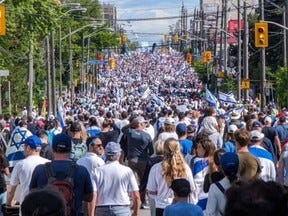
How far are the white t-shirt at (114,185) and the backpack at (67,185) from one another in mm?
1723

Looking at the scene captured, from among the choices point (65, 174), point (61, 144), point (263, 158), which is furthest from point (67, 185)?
point (263, 158)

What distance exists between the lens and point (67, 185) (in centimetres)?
825

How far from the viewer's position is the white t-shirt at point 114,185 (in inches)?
401

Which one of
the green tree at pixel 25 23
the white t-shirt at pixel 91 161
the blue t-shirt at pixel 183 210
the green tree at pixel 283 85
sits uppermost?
the green tree at pixel 25 23

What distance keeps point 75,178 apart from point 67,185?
24 centimetres

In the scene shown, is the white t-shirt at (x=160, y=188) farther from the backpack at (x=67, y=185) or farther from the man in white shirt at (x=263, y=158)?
the backpack at (x=67, y=185)

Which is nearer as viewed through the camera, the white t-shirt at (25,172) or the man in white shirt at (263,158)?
the white t-shirt at (25,172)

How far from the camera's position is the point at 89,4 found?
117 m

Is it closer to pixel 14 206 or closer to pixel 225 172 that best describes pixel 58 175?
pixel 225 172

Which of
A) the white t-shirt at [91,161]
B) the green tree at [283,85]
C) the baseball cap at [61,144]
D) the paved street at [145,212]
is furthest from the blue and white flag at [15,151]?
the green tree at [283,85]

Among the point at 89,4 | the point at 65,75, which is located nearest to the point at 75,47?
the point at 65,75

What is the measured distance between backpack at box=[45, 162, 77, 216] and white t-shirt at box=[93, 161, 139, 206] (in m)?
1.72

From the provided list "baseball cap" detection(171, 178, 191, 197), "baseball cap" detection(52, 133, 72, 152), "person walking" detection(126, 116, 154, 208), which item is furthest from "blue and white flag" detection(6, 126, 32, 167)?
"baseball cap" detection(171, 178, 191, 197)

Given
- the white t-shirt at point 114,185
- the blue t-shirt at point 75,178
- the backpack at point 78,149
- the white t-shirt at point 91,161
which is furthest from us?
the backpack at point 78,149
